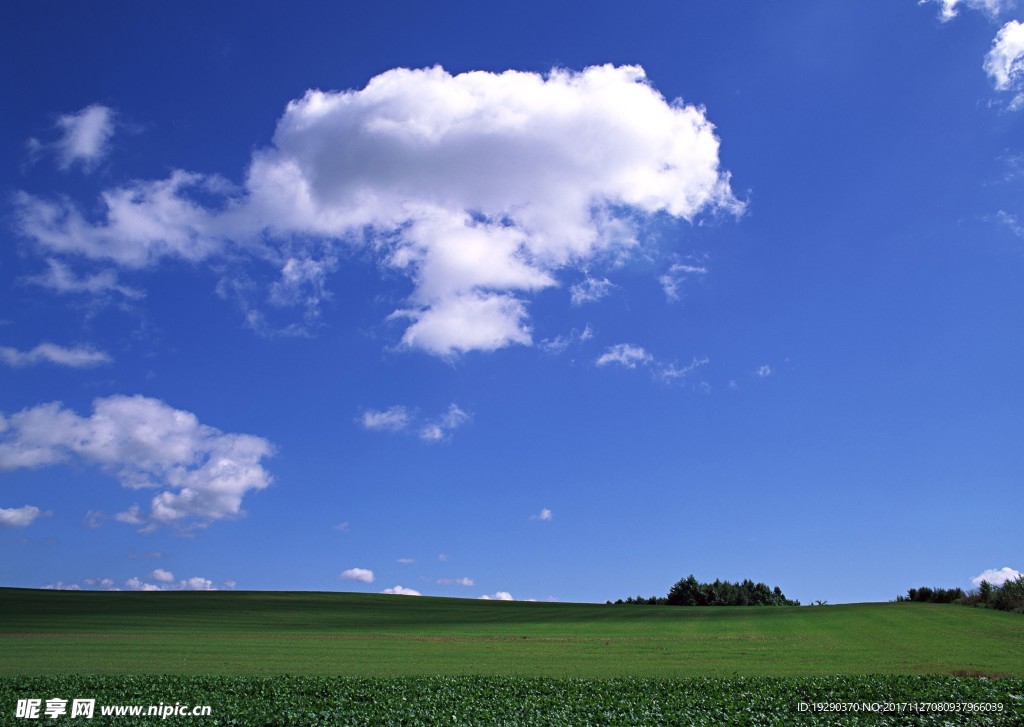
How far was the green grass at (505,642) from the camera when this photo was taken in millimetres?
35781

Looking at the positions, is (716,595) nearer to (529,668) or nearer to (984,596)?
(984,596)

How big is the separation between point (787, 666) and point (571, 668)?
11458 mm

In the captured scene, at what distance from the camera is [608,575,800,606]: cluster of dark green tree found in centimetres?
13838

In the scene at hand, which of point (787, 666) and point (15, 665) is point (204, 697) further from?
point (787, 666)

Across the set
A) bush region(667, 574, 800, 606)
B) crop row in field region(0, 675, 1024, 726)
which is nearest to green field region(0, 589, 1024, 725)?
crop row in field region(0, 675, 1024, 726)

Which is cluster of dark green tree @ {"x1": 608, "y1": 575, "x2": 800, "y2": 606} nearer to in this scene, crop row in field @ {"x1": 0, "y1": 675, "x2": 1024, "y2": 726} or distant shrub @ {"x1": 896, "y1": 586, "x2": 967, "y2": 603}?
distant shrub @ {"x1": 896, "y1": 586, "x2": 967, "y2": 603}

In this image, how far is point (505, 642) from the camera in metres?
51.8

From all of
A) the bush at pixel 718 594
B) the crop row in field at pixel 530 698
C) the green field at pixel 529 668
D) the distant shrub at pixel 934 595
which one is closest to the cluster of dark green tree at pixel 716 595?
the bush at pixel 718 594

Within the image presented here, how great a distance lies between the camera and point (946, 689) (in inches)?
1037

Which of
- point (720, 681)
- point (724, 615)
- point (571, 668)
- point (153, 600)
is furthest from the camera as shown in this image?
point (153, 600)

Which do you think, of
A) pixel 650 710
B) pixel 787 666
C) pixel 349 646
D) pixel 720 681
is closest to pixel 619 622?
pixel 349 646

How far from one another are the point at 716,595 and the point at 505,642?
99.1m

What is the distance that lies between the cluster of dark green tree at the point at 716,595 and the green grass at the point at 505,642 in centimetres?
4820

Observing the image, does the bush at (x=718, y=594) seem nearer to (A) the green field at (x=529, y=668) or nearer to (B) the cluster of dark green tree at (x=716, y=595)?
(B) the cluster of dark green tree at (x=716, y=595)
